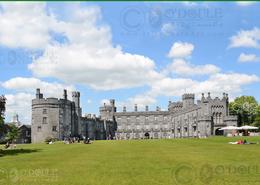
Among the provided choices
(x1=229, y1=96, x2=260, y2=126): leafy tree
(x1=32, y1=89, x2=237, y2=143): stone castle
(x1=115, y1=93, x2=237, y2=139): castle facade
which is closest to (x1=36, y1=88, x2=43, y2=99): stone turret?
(x1=32, y1=89, x2=237, y2=143): stone castle

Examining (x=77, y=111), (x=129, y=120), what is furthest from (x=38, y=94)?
(x=129, y=120)

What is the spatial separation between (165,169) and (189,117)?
9612 cm

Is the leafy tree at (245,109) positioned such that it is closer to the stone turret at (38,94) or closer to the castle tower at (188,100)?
the castle tower at (188,100)

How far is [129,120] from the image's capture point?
15362 cm

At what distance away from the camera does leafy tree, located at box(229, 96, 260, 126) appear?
113m

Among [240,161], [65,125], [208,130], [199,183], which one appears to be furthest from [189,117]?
[199,183]

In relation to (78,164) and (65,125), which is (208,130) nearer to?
(65,125)

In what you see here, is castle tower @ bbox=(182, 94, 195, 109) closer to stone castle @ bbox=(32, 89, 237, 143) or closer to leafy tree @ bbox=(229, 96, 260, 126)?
stone castle @ bbox=(32, 89, 237, 143)

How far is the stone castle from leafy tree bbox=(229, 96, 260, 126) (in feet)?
35.9

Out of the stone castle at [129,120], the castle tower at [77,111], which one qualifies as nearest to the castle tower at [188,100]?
the stone castle at [129,120]

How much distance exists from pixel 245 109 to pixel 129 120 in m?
50.7

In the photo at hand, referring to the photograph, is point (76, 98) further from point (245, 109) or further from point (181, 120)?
point (245, 109)

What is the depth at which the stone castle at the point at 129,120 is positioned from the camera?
97375 millimetres

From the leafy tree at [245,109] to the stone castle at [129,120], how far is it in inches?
431
